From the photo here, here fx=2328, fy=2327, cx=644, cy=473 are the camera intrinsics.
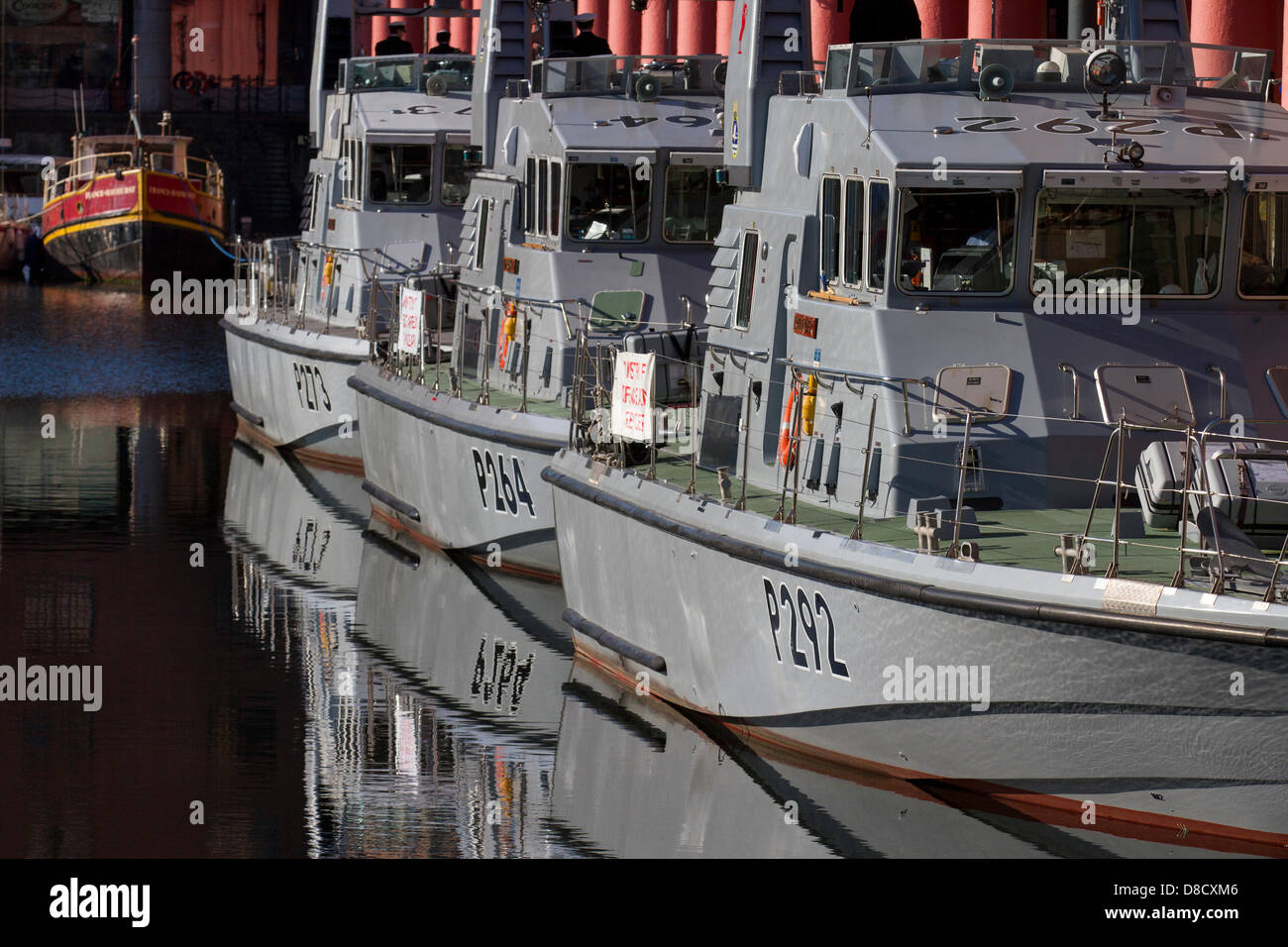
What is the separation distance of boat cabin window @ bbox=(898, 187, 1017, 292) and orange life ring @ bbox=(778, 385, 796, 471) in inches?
39.2

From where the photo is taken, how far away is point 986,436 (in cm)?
1218

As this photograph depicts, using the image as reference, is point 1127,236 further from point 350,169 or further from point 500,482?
point 350,169

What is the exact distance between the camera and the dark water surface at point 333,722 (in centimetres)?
1119

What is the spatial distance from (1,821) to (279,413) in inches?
527

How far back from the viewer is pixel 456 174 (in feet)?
79.5

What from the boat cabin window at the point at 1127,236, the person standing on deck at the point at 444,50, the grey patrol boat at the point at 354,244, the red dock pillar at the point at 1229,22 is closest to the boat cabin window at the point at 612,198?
the grey patrol boat at the point at 354,244

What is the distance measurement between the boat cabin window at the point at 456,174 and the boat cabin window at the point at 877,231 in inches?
477

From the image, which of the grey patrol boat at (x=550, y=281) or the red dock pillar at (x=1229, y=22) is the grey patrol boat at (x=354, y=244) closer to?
the grey patrol boat at (x=550, y=281)

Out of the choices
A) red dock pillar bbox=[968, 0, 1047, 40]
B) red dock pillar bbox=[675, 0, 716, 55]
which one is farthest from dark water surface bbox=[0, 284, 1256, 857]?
red dock pillar bbox=[675, 0, 716, 55]

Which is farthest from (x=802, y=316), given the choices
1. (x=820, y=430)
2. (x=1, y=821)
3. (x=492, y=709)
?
(x=1, y=821)

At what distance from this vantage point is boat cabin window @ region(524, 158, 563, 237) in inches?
738

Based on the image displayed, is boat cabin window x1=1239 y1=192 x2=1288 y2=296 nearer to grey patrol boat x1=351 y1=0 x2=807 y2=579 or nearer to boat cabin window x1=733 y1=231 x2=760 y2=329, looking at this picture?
boat cabin window x1=733 y1=231 x2=760 y2=329

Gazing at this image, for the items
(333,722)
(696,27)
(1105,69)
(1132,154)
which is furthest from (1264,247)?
(696,27)
